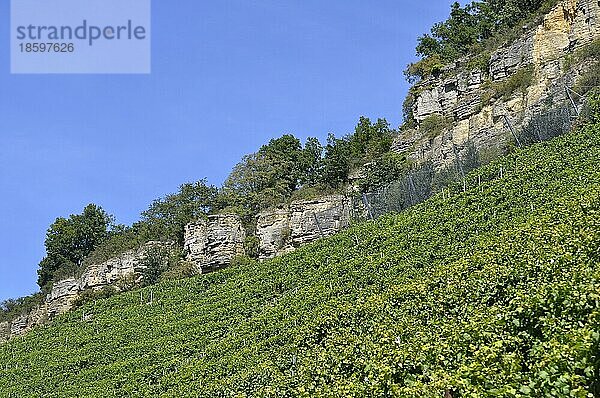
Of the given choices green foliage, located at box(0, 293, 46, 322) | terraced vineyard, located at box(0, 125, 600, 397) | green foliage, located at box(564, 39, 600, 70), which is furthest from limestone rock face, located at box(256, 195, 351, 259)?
green foliage, located at box(0, 293, 46, 322)

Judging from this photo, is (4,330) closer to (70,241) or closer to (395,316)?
(70,241)

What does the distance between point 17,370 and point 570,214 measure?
22.6 m

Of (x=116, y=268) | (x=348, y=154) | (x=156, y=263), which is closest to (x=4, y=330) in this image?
(x=116, y=268)

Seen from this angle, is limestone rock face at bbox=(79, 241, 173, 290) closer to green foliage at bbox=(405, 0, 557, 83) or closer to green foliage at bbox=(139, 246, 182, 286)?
green foliage at bbox=(139, 246, 182, 286)

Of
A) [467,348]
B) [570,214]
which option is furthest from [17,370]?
[467,348]

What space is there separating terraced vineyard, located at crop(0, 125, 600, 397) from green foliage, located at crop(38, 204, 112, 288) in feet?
69.7

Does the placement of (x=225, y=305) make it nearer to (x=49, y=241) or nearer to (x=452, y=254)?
(x=452, y=254)

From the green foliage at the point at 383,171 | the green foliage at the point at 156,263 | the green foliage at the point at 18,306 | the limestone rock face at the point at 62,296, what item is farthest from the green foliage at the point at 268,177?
the green foliage at the point at 18,306

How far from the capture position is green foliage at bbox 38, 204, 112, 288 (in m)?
56.9

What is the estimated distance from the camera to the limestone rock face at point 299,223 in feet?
122

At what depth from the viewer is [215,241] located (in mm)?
40406

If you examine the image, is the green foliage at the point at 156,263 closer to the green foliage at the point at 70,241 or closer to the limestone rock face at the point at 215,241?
the limestone rock face at the point at 215,241

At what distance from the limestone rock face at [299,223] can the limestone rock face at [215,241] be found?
1314 millimetres

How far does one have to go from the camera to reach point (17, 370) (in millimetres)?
28969
